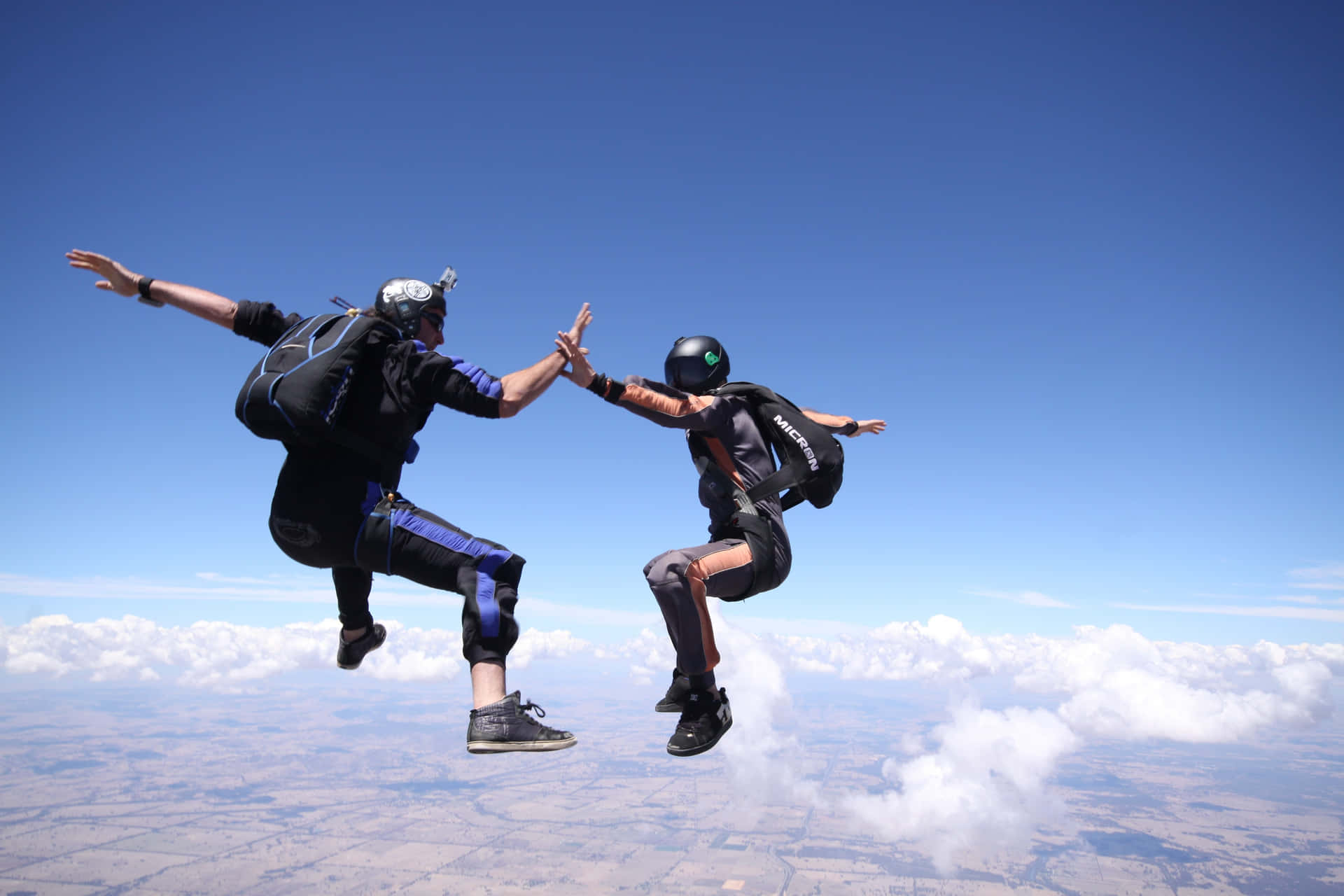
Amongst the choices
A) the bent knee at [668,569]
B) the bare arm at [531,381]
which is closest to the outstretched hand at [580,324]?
the bare arm at [531,381]

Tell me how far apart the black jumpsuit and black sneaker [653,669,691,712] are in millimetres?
2440

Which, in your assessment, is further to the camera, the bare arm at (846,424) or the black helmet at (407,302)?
the bare arm at (846,424)

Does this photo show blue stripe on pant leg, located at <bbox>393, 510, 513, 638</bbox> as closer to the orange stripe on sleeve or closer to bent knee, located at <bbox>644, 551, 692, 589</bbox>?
bent knee, located at <bbox>644, 551, 692, 589</bbox>

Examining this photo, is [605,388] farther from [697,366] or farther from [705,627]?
[705,627]

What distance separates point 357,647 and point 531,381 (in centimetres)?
307

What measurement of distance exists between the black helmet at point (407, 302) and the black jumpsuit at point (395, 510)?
55cm

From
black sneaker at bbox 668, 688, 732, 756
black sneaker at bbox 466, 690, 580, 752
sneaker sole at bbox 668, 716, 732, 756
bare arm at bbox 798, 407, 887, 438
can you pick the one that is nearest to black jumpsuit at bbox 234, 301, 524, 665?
black sneaker at bbox 466, 690, 580, 752

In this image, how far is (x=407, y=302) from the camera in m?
4.87

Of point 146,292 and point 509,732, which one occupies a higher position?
point 146,292

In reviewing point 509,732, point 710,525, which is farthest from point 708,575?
point 509,732

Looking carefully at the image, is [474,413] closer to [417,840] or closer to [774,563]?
[774,563]

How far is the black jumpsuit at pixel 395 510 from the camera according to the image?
4.14 meters

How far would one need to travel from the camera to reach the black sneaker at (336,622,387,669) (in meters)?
5.66

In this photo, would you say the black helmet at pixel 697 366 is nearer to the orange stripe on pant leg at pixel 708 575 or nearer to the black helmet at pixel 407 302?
the orange stripe on pant leg at pixel 708 575
